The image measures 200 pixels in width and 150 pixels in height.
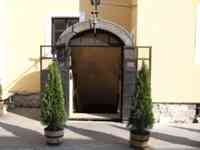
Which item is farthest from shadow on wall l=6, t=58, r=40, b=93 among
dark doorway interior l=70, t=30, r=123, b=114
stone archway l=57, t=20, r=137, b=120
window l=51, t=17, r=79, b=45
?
stone archway l=57, t=20, r=137, b=120

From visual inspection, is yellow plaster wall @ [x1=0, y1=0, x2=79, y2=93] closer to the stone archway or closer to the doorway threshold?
the stone archway

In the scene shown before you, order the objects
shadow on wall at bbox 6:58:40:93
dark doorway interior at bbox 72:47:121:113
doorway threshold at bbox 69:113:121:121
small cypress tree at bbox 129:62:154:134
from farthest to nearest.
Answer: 1. shadow on wall at bbox 6:58:40:93
2. dark doorway interior at bbox 72:47:121:113
3. doorway threshold at bbox 69:113:121:121
4. small cypress tree at bbox 129:62:154:134

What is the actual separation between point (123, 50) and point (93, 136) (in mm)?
2617

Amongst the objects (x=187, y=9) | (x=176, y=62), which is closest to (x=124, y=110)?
(x=176, y=62)

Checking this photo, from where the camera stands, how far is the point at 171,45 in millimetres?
8930

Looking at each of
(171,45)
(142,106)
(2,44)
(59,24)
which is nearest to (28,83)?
(2,44)

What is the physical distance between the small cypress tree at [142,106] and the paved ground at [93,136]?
0.58 metres

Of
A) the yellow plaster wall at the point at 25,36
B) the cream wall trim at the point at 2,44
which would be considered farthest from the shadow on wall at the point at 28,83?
the cream wall trim at the point at 2,44

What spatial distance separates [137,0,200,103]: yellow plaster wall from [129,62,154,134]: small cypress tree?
84.4 inches

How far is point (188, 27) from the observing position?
888cm

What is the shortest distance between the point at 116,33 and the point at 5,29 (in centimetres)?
447

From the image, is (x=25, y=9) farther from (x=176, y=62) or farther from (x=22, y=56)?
(x=176, y=62)

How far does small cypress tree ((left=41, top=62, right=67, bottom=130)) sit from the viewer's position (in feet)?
22.9

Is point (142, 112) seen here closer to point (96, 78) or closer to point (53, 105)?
point (53, 105)
